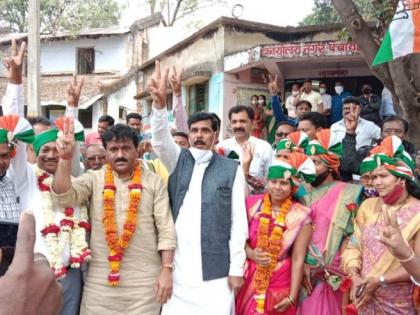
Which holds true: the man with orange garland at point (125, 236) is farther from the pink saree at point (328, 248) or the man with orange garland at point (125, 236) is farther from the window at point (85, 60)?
the window at point (85, 60)

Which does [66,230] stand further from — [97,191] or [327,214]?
[327,214]

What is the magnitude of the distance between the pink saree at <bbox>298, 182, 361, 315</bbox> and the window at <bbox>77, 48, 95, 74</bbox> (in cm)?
2020

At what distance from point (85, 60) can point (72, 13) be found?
2.15 metres

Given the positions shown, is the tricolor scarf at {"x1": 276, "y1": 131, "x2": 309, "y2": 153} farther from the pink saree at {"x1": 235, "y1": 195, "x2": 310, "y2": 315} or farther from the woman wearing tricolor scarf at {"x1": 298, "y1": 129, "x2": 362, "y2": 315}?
the pink saree at {"x1": 235, "y1": 195, "x2": 310, "y2": 315}

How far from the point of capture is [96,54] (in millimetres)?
22547

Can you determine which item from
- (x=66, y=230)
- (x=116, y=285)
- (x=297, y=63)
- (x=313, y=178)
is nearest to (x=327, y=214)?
(x=313, y=178)

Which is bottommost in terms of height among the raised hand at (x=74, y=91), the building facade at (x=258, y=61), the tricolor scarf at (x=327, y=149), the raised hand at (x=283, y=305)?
the raised hand at (x=283, y=305)

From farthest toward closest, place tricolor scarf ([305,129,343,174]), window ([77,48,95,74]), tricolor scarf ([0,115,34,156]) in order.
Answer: window ([77,48,95,74]), tricolor scarf ([305,129,343,174]), tricolor scarf ([0,115,34,156])

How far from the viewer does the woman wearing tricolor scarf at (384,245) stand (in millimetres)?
3316

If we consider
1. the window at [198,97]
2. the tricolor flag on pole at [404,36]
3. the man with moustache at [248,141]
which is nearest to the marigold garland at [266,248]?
the man with moustache at [248,141]

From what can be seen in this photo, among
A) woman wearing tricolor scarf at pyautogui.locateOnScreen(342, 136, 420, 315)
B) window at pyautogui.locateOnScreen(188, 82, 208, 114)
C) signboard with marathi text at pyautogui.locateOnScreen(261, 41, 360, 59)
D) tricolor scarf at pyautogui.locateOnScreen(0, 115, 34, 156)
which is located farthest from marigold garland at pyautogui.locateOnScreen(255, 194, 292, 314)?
window at pyautogui.locateOnScreen(188, 82, 208, 114)

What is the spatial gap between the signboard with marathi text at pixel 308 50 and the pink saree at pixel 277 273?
7093 millimetres

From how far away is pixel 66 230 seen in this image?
3.47 metres

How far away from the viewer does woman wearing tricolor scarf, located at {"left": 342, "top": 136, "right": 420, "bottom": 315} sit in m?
3.32
